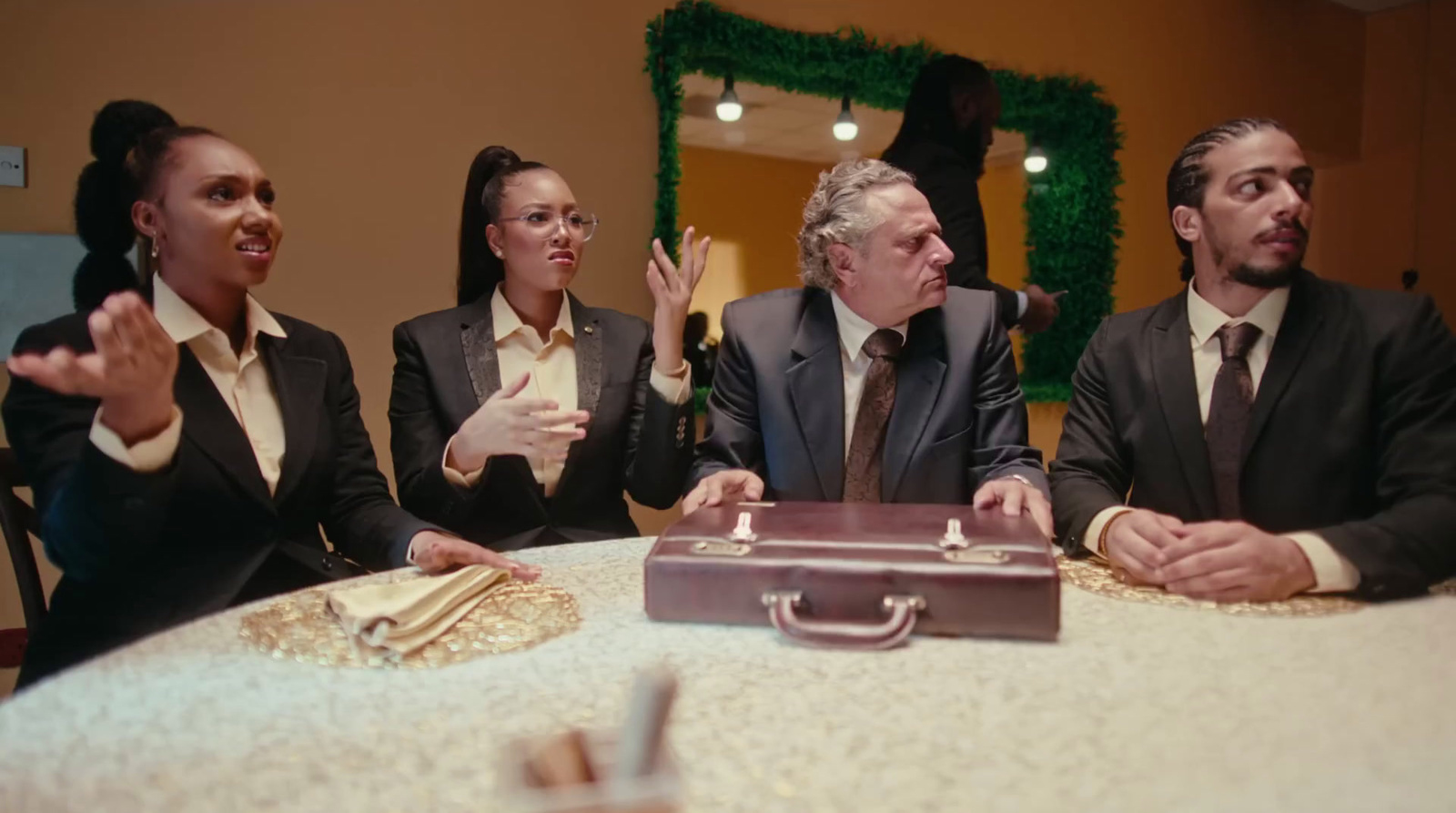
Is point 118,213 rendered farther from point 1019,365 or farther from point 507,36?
point 1019,365

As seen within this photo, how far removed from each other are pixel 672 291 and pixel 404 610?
41.0 inches

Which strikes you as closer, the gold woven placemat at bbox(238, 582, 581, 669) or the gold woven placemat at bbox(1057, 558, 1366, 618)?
the gold woven placemat at bbox(238, 582, 581, 669)

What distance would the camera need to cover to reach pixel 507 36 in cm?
328

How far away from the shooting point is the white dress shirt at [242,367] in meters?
1.71

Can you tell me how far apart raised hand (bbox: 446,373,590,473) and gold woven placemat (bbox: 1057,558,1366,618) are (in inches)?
33.5

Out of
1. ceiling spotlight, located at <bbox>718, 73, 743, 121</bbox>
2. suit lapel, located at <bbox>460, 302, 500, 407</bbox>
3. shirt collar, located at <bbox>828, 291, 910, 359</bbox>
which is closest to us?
shirt collar, located at <bbox>828, 291, 910, 359</bbox>

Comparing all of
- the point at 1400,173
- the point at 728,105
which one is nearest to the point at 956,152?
the point at 728,105

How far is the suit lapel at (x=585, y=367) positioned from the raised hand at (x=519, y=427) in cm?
34

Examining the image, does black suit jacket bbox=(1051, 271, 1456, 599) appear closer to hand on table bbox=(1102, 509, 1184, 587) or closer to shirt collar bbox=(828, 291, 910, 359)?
hand on table bbox=(1102, 509, 1184, 587)

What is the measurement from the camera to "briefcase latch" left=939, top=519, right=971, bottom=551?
4.01 ft

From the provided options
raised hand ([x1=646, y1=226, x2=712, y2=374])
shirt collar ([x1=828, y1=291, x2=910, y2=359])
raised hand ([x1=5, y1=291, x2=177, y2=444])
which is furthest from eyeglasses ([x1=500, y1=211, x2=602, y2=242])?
raised hand ([x1=5, y1=291, x2=177, y2=444])

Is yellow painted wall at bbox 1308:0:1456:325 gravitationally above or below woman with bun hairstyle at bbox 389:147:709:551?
above

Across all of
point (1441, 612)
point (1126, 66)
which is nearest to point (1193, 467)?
point (1441, 612)

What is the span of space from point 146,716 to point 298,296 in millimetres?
2345
